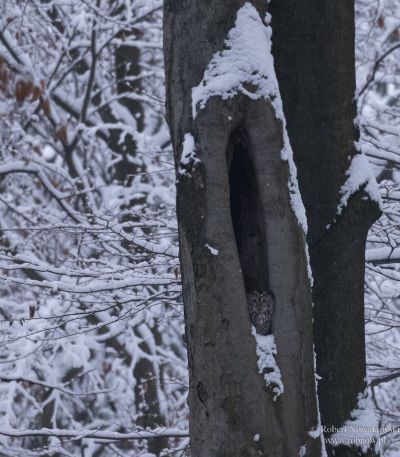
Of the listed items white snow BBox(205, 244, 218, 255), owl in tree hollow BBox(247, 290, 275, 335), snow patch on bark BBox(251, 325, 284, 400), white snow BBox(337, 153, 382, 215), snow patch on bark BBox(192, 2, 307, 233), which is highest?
snow patch on bark BBox(192, 2, 307, 233)

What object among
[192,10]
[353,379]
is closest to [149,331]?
[353,379]

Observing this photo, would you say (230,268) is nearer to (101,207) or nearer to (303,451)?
(303,451)

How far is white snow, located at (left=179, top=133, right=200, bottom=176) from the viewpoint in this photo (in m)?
1.75

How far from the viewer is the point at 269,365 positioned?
173cm

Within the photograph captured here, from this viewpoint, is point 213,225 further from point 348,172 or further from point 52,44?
point 52,44

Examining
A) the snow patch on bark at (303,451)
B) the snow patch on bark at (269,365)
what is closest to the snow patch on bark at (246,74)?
the snow patch on bark at (269,365)

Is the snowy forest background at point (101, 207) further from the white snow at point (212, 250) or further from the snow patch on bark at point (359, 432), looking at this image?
the white snow at point (212, 250)

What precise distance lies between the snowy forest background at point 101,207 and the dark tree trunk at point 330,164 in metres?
1.18

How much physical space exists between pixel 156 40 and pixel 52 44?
2.07 m

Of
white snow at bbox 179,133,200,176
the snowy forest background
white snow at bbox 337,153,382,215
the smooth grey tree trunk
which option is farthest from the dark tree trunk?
the snowy forest background

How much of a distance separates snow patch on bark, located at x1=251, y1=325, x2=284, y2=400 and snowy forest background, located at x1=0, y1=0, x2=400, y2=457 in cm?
158

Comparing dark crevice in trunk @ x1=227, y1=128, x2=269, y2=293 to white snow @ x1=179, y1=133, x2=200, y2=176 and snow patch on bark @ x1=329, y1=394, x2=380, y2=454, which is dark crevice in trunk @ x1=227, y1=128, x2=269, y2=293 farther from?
snow patch on bark @ x1=329, y1=394, x2=380, y2=454

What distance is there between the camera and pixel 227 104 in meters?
1.73

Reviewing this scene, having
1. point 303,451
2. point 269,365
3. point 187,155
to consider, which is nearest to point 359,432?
point 303,451
